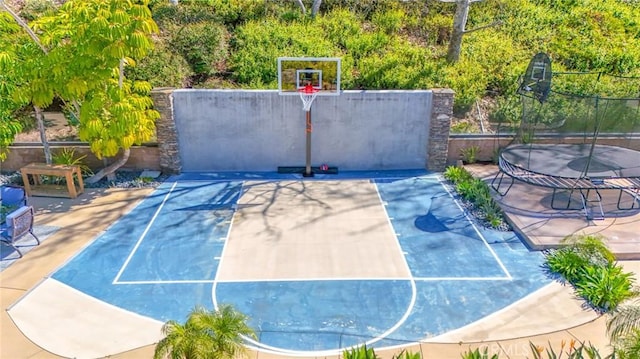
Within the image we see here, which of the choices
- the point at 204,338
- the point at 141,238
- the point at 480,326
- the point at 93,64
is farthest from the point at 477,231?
the point at 93,64

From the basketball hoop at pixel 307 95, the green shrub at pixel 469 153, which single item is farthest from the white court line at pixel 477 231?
the basketball hoop at pixel 307 95

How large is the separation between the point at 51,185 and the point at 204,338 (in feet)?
27.4

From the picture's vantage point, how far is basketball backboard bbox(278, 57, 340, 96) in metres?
11.4

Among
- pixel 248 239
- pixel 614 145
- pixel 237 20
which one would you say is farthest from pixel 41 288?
pixel 614 145

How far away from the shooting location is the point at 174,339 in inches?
171

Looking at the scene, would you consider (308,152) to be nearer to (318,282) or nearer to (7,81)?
(318,282)

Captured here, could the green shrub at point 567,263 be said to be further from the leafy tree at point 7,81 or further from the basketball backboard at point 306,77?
the leafy tree at point 7,81

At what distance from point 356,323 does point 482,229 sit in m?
4.04

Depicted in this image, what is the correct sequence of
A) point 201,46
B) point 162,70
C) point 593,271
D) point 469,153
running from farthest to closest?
point 201,46
point 162,70
point 469,153
point 593,271

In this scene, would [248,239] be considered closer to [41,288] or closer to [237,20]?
[41,288]

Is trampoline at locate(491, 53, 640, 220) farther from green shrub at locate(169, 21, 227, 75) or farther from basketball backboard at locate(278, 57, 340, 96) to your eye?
green shrub at locate(169, 21, 227, 75)

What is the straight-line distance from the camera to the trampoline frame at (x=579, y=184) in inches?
372

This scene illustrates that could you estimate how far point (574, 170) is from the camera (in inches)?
390

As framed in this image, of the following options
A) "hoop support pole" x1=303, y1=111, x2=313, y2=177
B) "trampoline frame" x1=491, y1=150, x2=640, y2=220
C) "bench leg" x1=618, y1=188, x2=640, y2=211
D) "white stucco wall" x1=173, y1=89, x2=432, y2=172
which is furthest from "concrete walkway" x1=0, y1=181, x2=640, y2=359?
"hoop support pole" x1=303, y1=111, x2=313, y2=177
